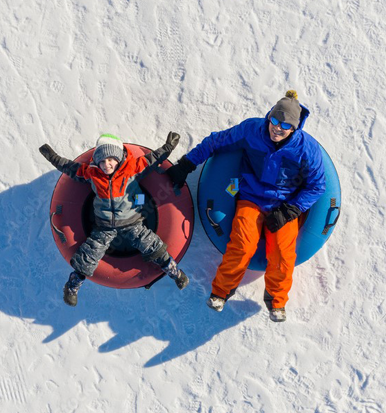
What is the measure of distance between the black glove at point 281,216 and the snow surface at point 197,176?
0.48m

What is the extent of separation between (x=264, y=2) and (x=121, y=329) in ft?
6.77

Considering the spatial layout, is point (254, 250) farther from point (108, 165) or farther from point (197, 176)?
point (108, 165)

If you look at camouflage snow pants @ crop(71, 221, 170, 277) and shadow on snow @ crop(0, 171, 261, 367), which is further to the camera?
shadow on snow @ crop(0, 171, 261, 367)

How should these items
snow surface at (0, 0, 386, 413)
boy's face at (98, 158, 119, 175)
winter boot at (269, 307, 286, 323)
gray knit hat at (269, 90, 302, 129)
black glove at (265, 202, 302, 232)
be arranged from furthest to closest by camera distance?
snow surface at (0, 0, 386, 413) < winter boot at (269, 307, 286, 323) < black glove at (265, 202, 302, 232) < boy's face at (98, 158, 119, 175) < gray knit hat at (269, 90, 302, 129)

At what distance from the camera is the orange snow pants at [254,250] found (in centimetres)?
207

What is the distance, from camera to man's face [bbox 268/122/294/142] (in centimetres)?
186

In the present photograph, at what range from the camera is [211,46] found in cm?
246

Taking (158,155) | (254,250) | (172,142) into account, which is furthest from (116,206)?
(254,250)

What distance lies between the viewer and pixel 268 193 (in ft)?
6.86

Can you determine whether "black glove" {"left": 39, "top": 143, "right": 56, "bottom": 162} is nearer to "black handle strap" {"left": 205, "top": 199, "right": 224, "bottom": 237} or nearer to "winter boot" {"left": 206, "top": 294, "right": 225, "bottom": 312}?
"black handle strap" {"left": 205, "top": 199, "right": 224, "bottom": 237}

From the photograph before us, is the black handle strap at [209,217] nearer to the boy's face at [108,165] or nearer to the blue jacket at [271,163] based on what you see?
the blue jacket at [271,163]

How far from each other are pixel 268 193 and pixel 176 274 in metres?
0.62

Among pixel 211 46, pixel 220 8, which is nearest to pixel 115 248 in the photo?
pixel 211 46

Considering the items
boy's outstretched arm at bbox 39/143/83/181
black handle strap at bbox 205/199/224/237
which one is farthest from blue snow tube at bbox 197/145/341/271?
boy's outstretched arm at bbox 39/143/83/181
